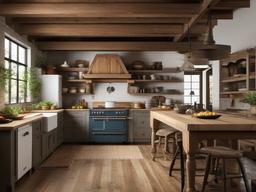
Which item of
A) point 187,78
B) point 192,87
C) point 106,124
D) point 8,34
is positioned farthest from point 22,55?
point 192,87

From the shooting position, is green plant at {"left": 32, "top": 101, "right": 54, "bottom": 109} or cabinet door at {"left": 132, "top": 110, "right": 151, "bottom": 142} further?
cabinet door at {"left": 132, "top": 110, "right": 151, "bottom": 142}

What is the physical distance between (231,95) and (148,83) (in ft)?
10.9

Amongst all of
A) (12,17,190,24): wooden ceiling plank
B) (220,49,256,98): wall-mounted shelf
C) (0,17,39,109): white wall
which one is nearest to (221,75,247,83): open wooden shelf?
(220,49,256,98): wall-mounted shelf

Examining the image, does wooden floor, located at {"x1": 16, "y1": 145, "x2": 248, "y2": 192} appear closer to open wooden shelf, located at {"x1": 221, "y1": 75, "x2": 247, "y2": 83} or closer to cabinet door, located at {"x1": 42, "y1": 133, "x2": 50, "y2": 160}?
cabinet door, located at {"x1": 42, "y1": 133, "x2": 50, "y2": 160}

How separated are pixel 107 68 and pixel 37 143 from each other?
3.73 m

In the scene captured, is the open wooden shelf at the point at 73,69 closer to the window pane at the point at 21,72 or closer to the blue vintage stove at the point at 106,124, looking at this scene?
the blue vintage stove at the point at 106,124

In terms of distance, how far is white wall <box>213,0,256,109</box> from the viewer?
5.91m

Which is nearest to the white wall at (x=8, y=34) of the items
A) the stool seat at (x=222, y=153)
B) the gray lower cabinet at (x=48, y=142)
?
the gray lower cabinet at (x=48, y=142)

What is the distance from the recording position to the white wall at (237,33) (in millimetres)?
5906

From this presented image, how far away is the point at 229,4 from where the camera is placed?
219 inches

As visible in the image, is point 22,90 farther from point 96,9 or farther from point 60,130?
point 96,9

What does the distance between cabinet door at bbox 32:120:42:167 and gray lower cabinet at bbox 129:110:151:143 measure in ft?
10.9

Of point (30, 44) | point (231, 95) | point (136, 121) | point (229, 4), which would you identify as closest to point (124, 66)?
point (136, 121)

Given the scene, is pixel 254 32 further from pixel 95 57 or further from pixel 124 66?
pixel 95 57
